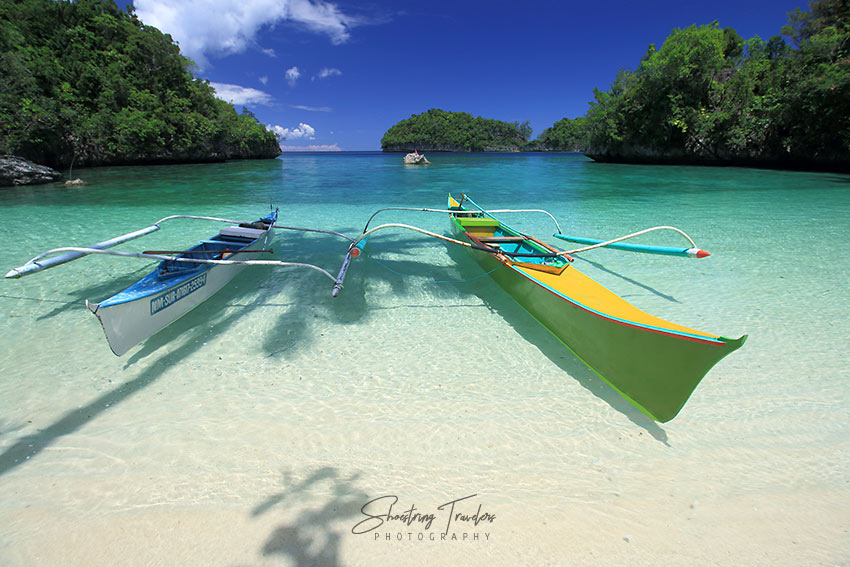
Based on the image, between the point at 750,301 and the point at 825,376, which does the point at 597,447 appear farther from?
the point at 750,301

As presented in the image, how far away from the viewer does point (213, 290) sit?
532cm

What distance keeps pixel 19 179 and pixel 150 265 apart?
1772 cm

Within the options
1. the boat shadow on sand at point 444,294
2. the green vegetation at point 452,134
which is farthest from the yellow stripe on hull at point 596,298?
the green vegetation at point 452,134

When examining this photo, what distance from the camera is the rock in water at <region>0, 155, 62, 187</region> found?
16438mm

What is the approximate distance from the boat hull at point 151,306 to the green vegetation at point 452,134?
14141 cm

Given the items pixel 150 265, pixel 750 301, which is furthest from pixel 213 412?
pixel 750 301

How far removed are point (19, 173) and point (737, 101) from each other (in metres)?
52.1

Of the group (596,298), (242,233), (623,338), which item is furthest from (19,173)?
(623,338)

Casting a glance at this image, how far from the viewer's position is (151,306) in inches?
158

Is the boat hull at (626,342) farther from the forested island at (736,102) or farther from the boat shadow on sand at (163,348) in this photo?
the forested island at (736,102)

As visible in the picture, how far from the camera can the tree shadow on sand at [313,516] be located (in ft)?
6.74

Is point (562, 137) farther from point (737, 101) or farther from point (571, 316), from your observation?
point (571, 316)

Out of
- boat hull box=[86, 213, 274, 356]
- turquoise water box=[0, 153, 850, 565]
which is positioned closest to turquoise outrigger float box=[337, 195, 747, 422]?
turquoise water box=[0, 153, 850, 565]

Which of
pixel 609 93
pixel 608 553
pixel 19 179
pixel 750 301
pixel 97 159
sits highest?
pixel 609 93
